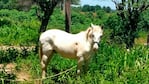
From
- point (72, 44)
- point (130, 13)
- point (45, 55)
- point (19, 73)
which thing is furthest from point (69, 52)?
point (130, 13)

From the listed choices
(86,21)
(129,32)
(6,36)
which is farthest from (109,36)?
(86,21)

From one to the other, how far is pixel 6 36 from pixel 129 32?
20.2 ft

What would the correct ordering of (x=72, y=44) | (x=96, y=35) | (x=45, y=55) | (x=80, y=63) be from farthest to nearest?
(x=45, y=55) < (x=72, y=44) < (x=80, y=63) < (x=96, y=35)

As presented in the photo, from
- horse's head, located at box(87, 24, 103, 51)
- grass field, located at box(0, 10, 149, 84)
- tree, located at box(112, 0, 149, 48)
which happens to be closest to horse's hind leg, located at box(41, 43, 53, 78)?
grass field, located at box(0, 10, 149, 84)

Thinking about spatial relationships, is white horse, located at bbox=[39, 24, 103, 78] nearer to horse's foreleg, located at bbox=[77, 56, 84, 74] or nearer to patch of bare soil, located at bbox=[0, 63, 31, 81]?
horse's foreleg, located at bbox=[77, 56, 84, 74]

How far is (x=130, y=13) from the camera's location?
17.3 meters

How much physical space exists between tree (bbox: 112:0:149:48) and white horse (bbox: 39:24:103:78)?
735cm

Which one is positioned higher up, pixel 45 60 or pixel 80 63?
pixel 80 63

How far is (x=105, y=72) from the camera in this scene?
909 centimetres

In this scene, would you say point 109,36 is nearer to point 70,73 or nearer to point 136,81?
point 70,73

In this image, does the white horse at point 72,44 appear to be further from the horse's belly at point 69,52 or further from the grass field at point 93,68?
the grass field at point 93,68

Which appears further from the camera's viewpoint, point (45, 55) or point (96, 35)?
point (45, 55)

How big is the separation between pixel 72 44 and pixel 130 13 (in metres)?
8.54

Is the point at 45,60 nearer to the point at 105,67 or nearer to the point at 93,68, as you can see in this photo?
the point at 93,68
